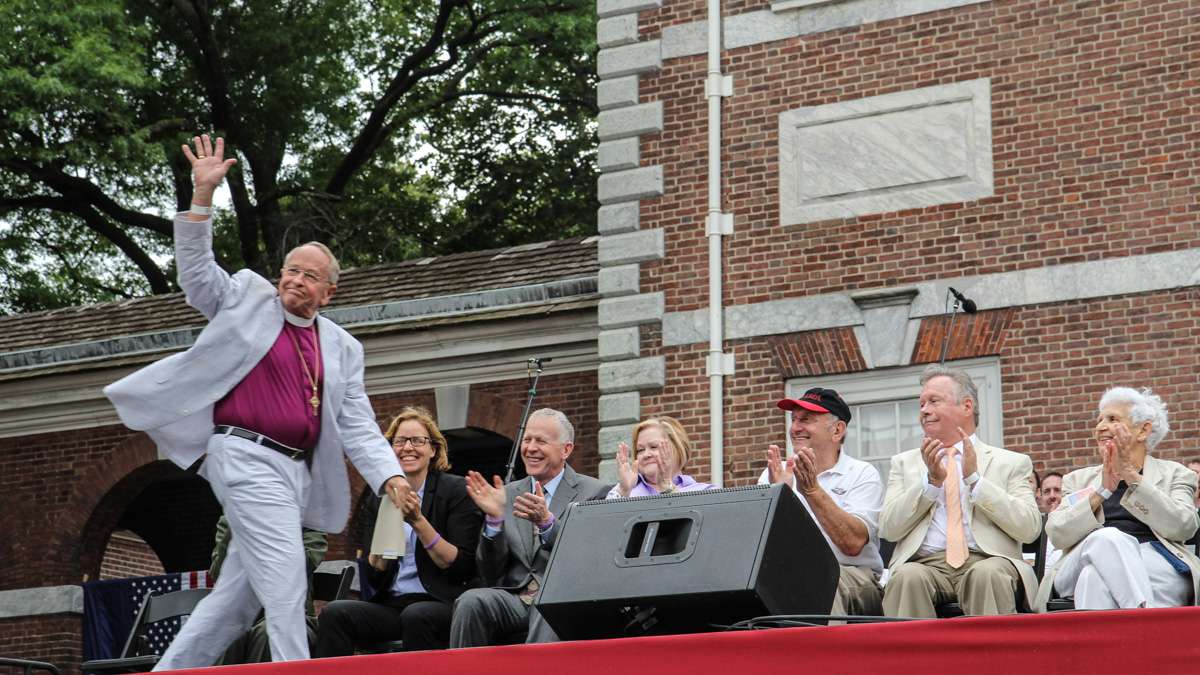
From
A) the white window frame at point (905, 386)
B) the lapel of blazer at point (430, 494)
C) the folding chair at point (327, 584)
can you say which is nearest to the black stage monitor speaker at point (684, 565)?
the lapel of blazer at point (430, 494)

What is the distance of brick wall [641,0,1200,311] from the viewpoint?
39.5 feet

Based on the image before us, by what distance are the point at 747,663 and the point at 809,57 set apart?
8.59m

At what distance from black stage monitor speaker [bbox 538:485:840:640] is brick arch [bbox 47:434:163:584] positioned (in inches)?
424

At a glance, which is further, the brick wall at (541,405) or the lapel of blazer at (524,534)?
the brick wall at (541,405)

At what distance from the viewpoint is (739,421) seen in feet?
42.4

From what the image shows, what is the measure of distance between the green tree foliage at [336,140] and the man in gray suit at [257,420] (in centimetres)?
1538

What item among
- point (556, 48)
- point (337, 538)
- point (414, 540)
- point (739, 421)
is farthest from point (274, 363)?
A: point (556, 48)

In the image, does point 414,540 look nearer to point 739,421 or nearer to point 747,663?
point 747,663

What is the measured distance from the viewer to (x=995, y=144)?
40.8 feet

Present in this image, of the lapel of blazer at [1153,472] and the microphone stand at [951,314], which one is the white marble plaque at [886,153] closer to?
the microphone stand at [951,314]

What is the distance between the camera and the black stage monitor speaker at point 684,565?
18.6 ft

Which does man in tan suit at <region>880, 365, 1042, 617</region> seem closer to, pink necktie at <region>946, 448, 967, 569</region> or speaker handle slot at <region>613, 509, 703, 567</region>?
pink necktie at <region>946, 448, 967, 569</region>

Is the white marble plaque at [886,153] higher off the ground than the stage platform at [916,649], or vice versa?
the white marble plaque at [886,153]

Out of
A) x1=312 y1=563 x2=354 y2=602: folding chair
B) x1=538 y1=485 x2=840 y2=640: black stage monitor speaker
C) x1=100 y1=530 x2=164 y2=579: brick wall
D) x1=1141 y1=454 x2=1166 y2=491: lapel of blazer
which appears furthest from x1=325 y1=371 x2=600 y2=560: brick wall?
x1=538 y1=485 x2=840 y2=640: black stage monitor speaker
